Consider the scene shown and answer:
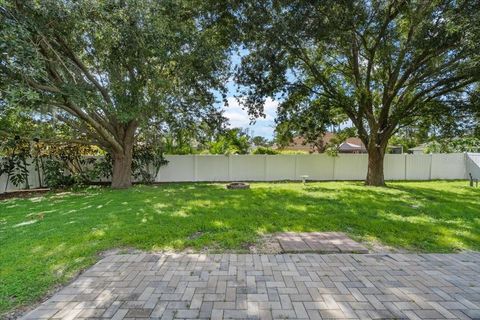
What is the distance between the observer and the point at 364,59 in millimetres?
11977

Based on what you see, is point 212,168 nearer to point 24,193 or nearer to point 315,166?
point 315,166

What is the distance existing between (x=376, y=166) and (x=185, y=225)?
9518 mm

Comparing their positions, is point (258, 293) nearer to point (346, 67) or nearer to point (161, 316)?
point (161, 316)

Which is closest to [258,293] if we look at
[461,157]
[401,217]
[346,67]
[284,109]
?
[401,217]

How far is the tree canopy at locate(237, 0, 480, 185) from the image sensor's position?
8164 millimetres

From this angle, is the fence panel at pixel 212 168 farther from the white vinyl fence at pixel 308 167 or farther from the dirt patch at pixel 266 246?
the dirt patch at pixel 266 246

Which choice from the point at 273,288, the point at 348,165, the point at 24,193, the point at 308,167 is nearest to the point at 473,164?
the point at 348,165

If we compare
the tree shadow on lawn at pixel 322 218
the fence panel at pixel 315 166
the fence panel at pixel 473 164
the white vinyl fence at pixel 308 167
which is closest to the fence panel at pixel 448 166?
the white vinyl fence at pixel 308 167

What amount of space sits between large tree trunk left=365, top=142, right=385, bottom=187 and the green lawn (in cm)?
346

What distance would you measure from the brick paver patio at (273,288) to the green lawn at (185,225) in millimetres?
469

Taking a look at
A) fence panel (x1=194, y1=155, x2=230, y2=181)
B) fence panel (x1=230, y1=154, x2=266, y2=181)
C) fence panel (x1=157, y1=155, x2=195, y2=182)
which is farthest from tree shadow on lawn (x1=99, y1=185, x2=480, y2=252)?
fence panel (x1=230, y1=154, x2=266, y2=181)

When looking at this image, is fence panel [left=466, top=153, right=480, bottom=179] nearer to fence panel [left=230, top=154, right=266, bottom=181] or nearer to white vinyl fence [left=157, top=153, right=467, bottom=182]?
white vinyl fence [left=157, top=153, right=467, bottom=182]

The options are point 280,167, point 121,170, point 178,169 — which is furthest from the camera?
point 280,167

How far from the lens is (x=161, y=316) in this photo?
2479 mm
